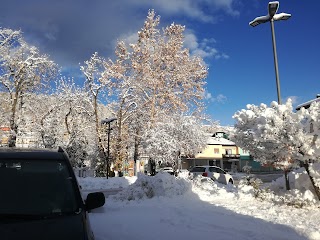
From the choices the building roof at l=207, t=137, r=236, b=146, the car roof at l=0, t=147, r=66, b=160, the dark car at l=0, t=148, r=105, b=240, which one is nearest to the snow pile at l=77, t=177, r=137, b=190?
the car roof at l=0, t=147, r=66, b=160

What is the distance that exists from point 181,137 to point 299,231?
2870cm

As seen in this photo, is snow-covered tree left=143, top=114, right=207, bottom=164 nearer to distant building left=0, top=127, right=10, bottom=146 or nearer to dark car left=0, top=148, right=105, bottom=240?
distant building left=0, top=127, right=10, bottom=146

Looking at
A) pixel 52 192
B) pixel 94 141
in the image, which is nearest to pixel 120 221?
pixel 52 192

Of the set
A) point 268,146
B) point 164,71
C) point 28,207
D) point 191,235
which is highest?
point 164,71

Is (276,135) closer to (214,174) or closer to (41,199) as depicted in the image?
(41,199)

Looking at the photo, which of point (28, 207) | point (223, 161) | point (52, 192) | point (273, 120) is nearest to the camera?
point (28, 207)

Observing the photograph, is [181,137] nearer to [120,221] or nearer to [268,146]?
[268,146]

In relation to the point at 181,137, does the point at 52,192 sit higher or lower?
lower

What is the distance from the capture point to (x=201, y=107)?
127 ft

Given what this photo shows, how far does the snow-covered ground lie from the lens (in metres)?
7.31

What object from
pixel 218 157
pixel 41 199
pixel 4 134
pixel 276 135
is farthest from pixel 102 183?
pixel 218 157

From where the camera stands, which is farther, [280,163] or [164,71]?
[164,71]

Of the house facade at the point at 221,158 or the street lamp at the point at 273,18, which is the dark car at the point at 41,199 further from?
the house facade at the point at 221,158

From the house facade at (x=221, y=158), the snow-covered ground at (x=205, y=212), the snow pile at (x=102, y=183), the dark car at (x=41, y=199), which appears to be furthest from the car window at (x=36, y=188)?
the house facade at (x=221, y=158)
